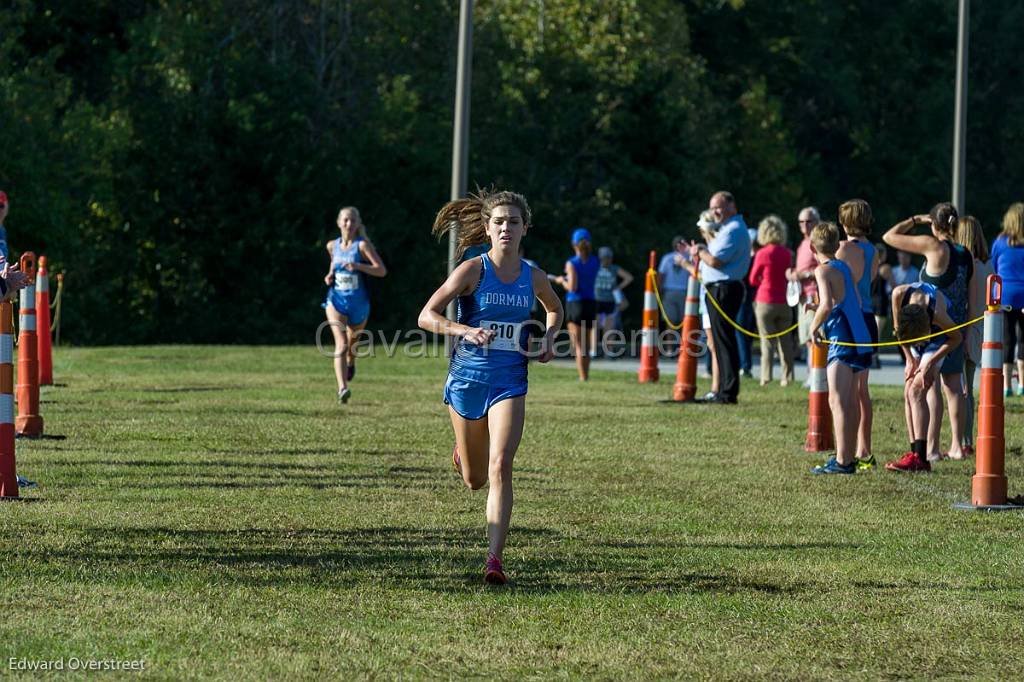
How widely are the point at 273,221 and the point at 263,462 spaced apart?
25283 millimetres

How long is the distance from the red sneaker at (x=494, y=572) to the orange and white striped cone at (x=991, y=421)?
383cm

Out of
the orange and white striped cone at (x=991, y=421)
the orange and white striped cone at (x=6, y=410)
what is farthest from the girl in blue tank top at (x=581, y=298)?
the orange and white striped cone at (x=6, y=410)

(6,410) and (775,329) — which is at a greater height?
(775,329)

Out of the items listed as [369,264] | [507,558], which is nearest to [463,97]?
[369,264]

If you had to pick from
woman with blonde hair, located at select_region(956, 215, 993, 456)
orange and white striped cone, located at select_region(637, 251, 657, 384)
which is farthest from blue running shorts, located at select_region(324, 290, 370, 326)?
woman with blonde hair, located at select_region(956, 215, 993, 456)

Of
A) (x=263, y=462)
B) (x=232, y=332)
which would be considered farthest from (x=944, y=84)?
(x=263, y=462)

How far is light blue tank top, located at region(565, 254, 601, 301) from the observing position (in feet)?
73.7

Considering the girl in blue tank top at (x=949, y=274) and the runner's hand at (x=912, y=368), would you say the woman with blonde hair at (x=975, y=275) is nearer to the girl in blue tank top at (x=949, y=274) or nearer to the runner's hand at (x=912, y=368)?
the girl in blue tank top at (x=949, y=274)

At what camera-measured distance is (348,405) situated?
18422 mm

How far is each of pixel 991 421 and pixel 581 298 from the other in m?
11.5

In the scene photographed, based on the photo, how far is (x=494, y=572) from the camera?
8.54 meters

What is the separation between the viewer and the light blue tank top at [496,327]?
349 inches

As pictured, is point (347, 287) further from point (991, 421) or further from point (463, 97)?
point (463, 97)
